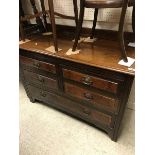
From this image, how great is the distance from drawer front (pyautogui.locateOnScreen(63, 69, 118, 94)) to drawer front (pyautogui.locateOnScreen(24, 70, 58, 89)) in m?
0.21

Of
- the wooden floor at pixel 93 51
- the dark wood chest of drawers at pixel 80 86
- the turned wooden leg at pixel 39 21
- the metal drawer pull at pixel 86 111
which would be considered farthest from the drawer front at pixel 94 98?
the turned wooden leg at pixel 39 21

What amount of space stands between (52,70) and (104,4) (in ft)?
2.21

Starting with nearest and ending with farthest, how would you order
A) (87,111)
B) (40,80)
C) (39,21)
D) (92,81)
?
1. (92,81)
2. (87,111)
3. (40,80)
4. (39,21)

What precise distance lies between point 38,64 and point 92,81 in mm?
558

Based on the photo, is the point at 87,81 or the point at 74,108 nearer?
the point at 87,81

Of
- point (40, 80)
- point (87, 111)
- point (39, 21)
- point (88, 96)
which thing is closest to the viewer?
point (88, 96)

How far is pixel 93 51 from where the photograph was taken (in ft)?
4.34

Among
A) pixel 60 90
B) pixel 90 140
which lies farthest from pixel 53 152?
pixel 60 90

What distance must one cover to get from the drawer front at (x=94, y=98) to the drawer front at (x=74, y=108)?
0.09 meters

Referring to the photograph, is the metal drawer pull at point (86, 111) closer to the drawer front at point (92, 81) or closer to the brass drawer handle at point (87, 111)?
the brass drawer handle at point (87, 111)

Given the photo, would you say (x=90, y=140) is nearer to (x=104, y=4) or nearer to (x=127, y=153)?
(x=127, y=153)

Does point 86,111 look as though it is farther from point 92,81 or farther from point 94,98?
point 92,81

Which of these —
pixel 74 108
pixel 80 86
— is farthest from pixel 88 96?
pixel 74 108

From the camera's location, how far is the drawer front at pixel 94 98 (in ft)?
4.09
